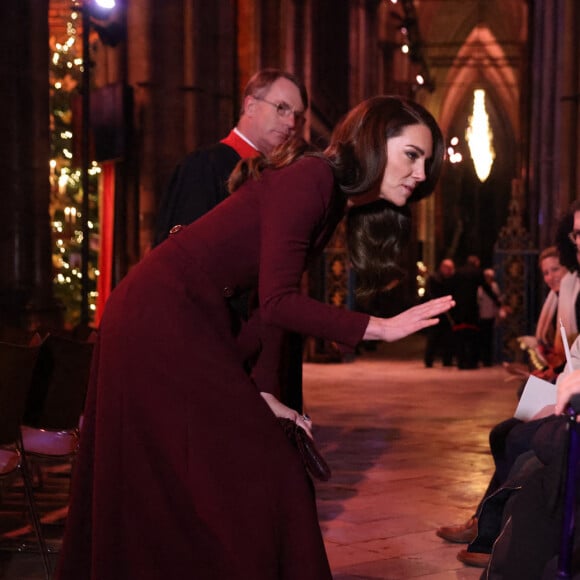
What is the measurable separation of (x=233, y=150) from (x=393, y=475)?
3.65m

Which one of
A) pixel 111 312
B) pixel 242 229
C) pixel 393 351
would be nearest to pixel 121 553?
pixel 111 312

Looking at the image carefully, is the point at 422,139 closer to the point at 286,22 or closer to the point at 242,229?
the point at 242,229

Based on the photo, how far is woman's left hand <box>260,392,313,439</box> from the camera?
9.52ft

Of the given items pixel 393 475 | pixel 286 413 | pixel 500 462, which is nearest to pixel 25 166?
pixel 393 475

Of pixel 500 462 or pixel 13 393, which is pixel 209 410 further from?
pixel 500 462

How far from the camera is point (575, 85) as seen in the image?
17.1 m

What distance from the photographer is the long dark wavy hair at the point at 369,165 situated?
9.45ft

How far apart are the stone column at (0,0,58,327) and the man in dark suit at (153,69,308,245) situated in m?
5.82

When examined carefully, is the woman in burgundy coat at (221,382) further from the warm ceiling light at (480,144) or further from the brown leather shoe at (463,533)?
the warm ceiling light at (480,144)

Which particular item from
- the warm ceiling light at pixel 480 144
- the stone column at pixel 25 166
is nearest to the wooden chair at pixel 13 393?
the stone column at pixel 25 166

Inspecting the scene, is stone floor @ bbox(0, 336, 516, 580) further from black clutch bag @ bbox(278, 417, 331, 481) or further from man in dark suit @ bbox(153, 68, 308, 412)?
black clutch bag @ bbox(278, 417, 331, 481)

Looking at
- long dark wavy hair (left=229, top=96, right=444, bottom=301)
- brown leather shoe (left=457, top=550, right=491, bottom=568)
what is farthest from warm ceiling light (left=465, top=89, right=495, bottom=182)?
long dark wavy hair (left=229, top=96, right=444, bottom=301)

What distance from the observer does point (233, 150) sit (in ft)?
14.6

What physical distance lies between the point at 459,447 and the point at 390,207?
601cm
